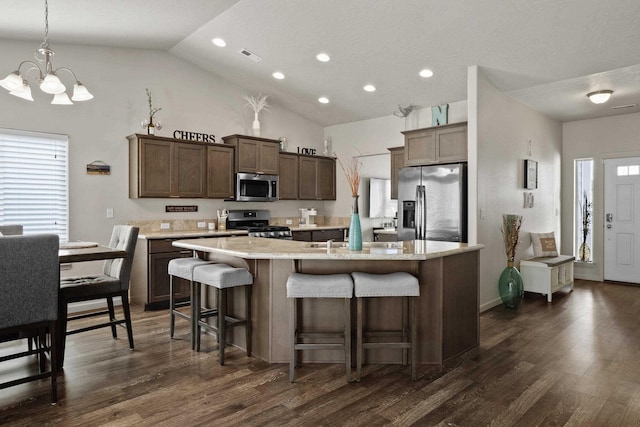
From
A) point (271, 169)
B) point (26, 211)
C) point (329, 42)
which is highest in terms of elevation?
point (329, 42)

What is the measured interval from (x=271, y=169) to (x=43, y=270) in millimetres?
4175

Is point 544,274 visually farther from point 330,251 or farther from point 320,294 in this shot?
point 320,294

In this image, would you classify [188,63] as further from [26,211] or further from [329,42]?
[26,211]

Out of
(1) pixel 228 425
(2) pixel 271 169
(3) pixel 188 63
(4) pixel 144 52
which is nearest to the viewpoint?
(1) pixel 228 425

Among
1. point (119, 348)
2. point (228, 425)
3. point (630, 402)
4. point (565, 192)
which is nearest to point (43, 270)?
point (119, 348)

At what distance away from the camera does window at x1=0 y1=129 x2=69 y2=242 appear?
4.48m

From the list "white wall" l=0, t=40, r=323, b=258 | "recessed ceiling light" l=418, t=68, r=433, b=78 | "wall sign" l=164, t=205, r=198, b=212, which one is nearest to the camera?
"white wall" l=0, t=40, r=323, b=258

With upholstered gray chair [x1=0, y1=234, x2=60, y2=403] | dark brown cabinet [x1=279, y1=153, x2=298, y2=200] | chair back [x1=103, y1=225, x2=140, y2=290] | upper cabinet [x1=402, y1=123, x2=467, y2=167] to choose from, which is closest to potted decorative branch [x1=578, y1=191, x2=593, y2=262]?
upper cabinet [x1=402, y1=123, x2=467, y2=167]

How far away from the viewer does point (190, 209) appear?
591 cm

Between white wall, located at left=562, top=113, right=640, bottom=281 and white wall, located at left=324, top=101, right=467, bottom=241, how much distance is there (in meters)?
2.86

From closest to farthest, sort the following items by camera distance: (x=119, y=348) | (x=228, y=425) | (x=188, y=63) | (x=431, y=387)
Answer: (x=228, y=425), (x=431, y=387), (x=119, y=348), (x=188, y=63)

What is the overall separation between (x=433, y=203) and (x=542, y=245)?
2.04m

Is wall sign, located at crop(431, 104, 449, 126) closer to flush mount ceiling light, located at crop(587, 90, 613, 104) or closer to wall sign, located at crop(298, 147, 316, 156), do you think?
flush mount ceiling light, located at crop(587, 90, 613, 104)

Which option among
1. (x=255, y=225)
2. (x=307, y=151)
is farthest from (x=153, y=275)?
(x=307, y=151)
